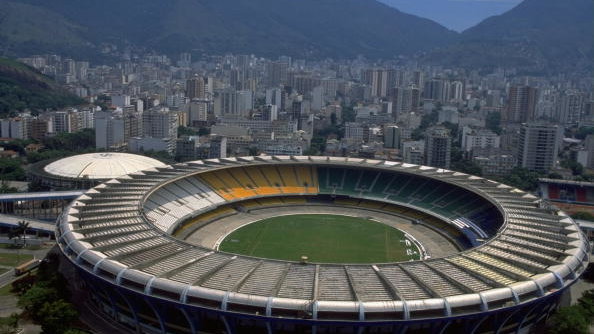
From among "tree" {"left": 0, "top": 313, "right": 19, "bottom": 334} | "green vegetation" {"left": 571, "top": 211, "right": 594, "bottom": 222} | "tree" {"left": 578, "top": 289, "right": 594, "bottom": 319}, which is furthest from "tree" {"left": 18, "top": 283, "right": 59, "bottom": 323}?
"green vegetation" {"left": 571, "top": 211, "right": 594, "bottom": 222}

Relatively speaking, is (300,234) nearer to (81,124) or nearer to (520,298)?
(520,298)

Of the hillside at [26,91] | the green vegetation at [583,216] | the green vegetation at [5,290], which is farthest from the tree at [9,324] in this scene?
the hillside at [26,91]

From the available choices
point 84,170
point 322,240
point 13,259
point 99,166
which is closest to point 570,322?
point 322,240

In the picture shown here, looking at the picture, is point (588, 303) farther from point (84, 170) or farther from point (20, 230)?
point (84, 170)

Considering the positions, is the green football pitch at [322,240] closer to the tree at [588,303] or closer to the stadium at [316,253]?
the stadium at [316,253]

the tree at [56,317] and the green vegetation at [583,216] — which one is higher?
the green vegetation at [583,216]
